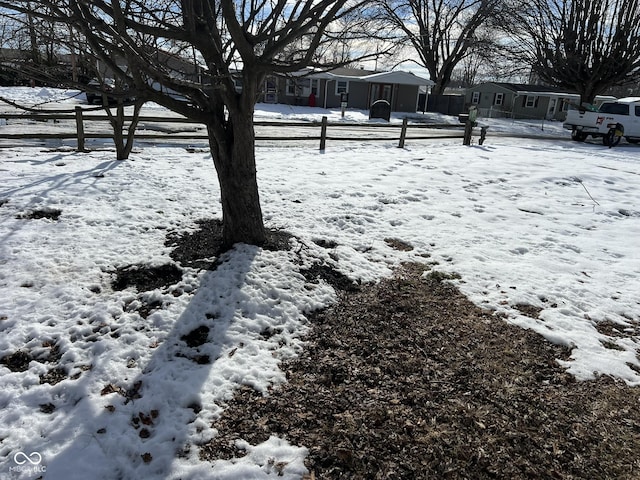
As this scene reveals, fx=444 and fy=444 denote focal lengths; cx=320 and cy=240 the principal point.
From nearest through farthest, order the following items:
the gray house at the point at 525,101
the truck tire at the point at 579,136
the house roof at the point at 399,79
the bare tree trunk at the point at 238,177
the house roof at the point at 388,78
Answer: the bare tree trunk at the point at 238,177, the truck tire at the point at 579,136, the house roof at the point at 388,78, the house roof at the point at 399,79, the gray house at the point at 525,101

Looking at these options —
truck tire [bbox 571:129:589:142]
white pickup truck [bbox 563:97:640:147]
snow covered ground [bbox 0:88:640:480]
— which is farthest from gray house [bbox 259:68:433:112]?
snow covered ground [bbox 0:88:640:480]

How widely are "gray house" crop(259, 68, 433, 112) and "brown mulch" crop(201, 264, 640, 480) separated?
34.2 metres

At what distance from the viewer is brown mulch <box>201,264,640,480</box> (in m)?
2.79

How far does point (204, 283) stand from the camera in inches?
179

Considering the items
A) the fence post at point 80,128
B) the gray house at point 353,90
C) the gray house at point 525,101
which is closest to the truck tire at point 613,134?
the gray house at point 353,90

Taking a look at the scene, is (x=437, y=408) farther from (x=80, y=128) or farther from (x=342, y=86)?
(x=342, y=86)

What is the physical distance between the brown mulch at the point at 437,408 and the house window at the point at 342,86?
36070 millimetres

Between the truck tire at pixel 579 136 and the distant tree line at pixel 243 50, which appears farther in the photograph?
the truck tire at pixel 579 136

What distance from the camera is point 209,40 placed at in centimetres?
448

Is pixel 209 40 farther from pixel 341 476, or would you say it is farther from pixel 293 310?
pixel 341 476

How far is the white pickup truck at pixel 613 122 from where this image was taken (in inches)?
811
